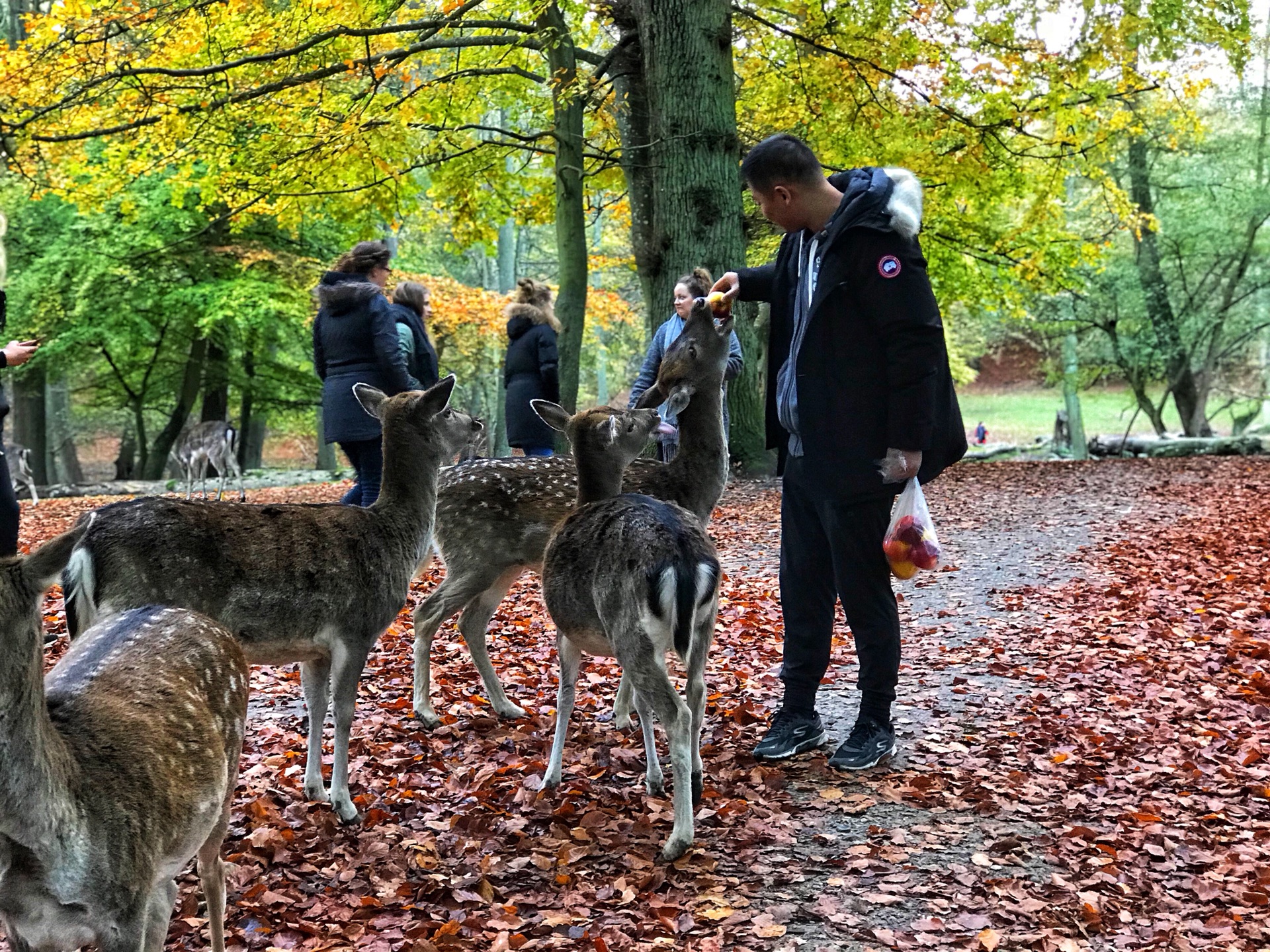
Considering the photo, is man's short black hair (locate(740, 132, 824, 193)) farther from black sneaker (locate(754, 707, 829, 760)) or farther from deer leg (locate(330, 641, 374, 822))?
deer leg (locate(330, 641, 374, 822))

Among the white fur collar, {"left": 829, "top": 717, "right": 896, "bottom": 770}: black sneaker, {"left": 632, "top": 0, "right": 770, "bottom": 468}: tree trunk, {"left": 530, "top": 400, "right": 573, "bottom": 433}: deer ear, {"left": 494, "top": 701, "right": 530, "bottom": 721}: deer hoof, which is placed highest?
{"left": 632, "top": 0, "right": 770, "bottom": 468}: tree trunk

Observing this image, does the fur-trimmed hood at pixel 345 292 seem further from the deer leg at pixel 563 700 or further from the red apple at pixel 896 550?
the red apple at pixel 896 550

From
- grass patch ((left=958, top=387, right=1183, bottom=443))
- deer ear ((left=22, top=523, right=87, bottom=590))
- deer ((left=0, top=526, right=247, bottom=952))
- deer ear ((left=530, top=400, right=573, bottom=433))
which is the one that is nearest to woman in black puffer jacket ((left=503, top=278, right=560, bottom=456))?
deer ear ((left=530, top=400, right=573, bottom=433))

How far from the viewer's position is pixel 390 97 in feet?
41.5

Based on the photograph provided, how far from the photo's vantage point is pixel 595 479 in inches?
194

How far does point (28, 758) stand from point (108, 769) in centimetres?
27

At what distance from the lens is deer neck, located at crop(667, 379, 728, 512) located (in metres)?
5.74

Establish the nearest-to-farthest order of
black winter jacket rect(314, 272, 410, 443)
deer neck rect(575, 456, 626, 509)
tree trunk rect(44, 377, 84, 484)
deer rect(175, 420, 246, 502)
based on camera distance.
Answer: deer neck rect(575, 456, 626, 509) → black winter jacket rect(314, 272, 410, 443) → deer rect(175, 420, 246, 502) → tree trunk rect(44, 377, 84, 484)

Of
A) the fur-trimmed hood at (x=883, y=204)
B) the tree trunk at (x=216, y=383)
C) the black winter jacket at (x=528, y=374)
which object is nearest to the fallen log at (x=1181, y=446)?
the black winter jacket at (x=528, y=374)

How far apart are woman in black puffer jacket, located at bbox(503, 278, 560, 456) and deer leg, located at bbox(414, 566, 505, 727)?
3.92 meters

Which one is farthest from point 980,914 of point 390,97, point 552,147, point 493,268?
point 493,268

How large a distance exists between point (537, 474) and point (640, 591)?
1.88 metres

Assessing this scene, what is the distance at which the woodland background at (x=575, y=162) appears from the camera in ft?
35.2

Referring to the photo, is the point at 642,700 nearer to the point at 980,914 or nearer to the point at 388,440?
the point at 980,914
